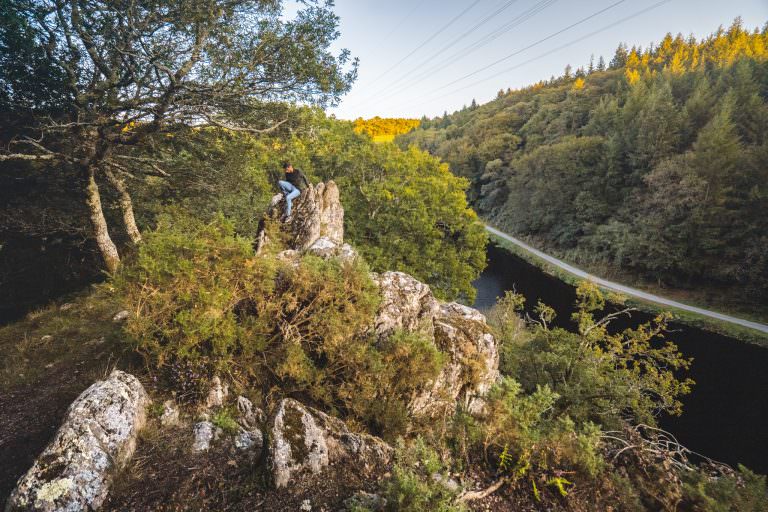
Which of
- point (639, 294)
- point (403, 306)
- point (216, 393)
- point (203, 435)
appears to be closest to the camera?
point (203, 435)

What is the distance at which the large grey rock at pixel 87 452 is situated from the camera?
283 centimetres

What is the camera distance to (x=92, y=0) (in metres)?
7.62

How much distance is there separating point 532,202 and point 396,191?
3775cm

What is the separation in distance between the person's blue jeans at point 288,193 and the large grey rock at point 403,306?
11.6ft

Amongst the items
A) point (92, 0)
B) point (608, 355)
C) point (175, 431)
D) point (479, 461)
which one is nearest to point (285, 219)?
point (175, 431)

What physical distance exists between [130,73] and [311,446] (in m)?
10.4

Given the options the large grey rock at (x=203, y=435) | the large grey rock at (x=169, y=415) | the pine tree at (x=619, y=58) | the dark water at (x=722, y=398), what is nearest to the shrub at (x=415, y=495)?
the large grey rock at (x=203, y=435)

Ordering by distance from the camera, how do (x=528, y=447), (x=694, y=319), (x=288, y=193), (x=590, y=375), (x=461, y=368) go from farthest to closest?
1. (x=694, y=319)
2. (x=590, y=375)
3. (x=288, y=193)
4. (x=461, y=368)
5. (x=528, y=447)

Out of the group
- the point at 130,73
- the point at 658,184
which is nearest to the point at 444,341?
the point at 130,73

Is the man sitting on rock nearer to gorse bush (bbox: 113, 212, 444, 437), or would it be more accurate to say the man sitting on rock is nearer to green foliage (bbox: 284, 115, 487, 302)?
gorse bush (bbox: 113, 212, 444, 437)

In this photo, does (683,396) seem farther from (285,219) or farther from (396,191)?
(285,219)

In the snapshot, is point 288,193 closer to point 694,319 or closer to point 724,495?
point 724,495

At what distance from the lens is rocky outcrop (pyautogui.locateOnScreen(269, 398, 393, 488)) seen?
12.0 feet

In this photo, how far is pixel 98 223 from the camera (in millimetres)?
9562
